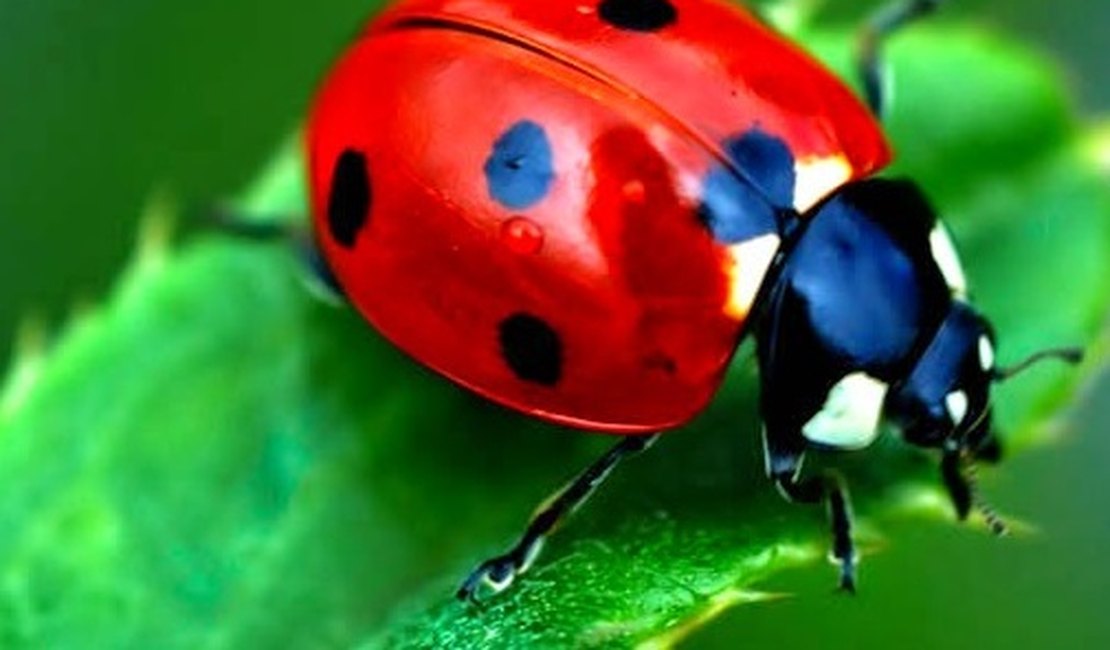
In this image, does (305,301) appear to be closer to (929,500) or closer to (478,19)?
(478,19)

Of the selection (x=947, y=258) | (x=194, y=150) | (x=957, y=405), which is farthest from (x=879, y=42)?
(x=194, y=150)

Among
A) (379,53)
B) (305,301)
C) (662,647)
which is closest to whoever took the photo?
(662,647)

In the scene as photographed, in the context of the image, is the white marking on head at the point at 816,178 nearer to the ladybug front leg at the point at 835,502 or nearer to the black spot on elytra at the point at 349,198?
the ladybug front leg at the point at 835,502

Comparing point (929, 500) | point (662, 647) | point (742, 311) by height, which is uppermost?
point (742, 311)

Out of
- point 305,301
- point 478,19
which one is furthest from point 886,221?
point 305,301

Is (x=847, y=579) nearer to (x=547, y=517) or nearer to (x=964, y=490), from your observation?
(x=964, y=490)

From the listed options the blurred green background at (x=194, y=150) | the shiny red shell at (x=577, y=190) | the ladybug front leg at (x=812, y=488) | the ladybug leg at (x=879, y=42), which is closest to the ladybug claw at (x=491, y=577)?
the shiny red shell at (x=577, y=190)
